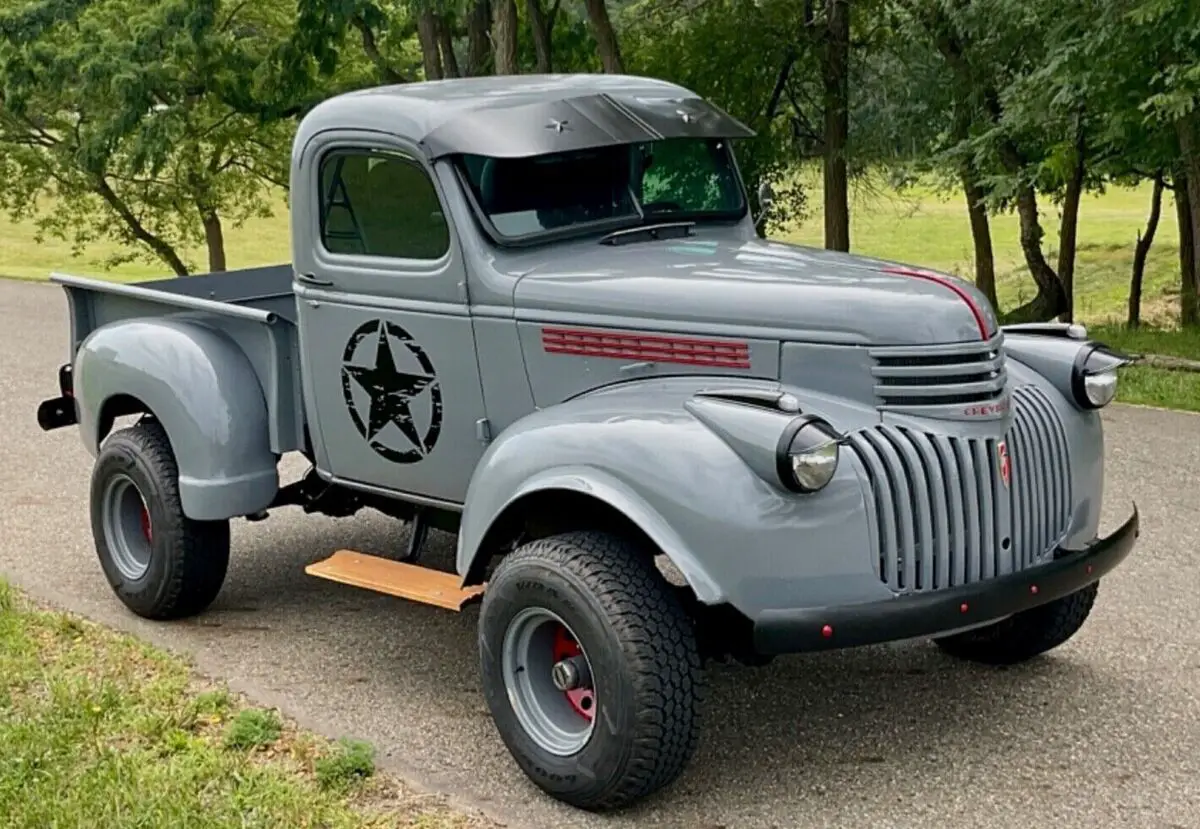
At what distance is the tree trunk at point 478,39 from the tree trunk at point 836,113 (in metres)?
4.03

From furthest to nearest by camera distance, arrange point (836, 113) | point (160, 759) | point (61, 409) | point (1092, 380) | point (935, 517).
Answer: point (836, 113) < point (61, 409) < point (1092, 380) < point (160, 759) < point (935, 517)

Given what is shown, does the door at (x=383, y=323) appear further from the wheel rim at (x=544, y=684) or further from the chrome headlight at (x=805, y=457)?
the chrome headlight at (x=805, y=457)

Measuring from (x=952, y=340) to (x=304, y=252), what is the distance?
2.48 metres

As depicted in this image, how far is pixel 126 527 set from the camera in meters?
6.25

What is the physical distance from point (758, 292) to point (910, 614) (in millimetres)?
1069

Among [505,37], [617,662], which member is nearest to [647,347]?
[617,662]

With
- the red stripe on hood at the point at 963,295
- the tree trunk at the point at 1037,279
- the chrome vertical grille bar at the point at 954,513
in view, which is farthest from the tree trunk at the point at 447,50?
the chrome vertical grille bar at the point at 954,513

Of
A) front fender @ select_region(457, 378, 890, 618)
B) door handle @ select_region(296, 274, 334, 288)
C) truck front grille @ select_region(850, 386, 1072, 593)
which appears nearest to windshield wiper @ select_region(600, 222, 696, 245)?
door handle @ select_region(296, 274, 334, 288)

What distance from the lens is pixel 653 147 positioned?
5566mm

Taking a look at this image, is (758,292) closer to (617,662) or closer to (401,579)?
(617,662)

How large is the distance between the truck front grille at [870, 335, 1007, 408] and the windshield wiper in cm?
127

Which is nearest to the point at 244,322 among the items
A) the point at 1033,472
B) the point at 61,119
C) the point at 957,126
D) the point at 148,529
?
the point at 148,529

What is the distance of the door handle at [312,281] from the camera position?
219 inches

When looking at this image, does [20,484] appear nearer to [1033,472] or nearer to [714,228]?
[714,228]
